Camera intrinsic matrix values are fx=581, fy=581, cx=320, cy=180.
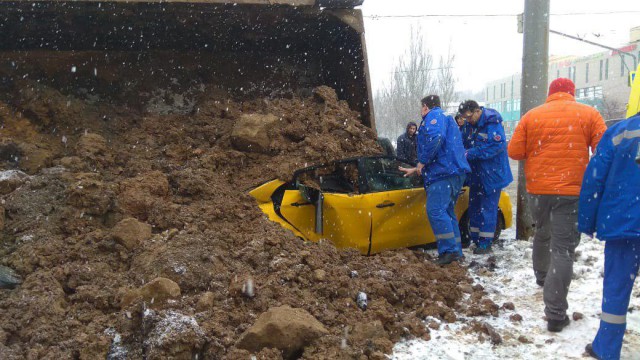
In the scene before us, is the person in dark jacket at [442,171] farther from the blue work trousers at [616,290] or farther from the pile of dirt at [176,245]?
the blue work trousers at [616,290]

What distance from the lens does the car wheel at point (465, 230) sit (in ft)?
22.0

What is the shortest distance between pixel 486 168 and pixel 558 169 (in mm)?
1879

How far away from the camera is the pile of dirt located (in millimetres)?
3602

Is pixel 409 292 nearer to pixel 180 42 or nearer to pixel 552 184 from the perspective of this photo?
pixel 552 184

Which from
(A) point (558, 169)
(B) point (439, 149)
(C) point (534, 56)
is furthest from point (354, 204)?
(C) point (534, 56)

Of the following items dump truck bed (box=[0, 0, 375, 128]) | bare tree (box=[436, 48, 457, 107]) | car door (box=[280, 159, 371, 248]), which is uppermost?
dump truck bed (box=[0, 0, 375, 128])

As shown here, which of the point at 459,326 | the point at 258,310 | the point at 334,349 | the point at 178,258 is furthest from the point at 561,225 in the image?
the point at 178,258

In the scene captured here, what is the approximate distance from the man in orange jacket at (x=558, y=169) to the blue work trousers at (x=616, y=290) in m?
0.62

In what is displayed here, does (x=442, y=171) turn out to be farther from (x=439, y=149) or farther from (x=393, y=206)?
(x=393, y=206)

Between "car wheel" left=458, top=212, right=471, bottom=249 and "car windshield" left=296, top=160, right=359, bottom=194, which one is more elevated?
"car windshield" left=296, top=160, right=359, bottom=194

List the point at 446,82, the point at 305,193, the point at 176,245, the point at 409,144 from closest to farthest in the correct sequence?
the point at 176,245, the point at 305,193, the point at 409,144, the point at 446,82

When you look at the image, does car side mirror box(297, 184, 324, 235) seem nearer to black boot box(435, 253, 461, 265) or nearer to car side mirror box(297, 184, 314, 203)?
car side mirror box(297, 184, 314, 203)

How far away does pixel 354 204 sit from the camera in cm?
543

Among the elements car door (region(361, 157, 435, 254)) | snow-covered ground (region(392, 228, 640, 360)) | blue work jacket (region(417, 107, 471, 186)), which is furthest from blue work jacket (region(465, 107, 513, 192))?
snow-covered ground (region(392, 228, 640, 360))
